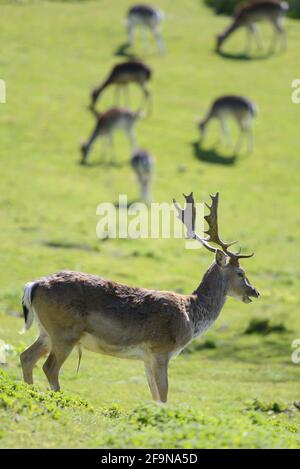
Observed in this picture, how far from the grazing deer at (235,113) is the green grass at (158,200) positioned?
0.62 metres

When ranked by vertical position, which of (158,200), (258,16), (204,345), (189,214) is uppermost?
(258,16)

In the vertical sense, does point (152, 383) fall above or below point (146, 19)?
below

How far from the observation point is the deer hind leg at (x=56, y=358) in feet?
38.0

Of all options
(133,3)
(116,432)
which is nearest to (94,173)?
(133,3)

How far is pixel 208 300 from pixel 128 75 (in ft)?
70.3

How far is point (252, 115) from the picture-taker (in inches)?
1241

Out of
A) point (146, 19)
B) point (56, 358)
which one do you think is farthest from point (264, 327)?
point (146, 19)

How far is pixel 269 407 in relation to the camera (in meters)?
13.7

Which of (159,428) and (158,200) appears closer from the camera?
(159,428)

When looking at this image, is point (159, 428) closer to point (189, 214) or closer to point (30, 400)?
point (30, 400)

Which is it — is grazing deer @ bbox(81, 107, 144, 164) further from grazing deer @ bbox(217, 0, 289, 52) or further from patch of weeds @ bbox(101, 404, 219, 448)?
patch of weeds @ bbox(101, 404, 219, 448)

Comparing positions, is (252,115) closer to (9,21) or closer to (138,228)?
(138,228)

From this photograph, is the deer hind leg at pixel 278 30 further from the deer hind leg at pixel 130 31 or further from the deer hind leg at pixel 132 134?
the deer hind leg at pixel 132 134
